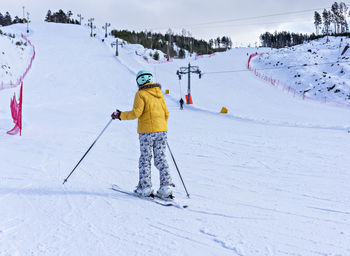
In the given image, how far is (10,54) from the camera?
90.3 feet

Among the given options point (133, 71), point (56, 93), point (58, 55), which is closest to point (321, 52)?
point (133, 71)

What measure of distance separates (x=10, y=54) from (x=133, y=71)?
11916 mm

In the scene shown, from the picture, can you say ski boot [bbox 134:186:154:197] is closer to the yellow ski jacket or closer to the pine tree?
the yellow ski jacket

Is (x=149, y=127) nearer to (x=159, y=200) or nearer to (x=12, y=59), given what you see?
(x=159, y=200)

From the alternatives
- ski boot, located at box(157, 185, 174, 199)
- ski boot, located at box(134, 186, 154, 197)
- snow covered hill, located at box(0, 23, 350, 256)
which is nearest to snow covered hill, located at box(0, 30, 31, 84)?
snow covered hill, located at box(0, 23, 350, 256)

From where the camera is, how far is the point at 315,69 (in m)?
37.7

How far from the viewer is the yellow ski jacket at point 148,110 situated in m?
3.58

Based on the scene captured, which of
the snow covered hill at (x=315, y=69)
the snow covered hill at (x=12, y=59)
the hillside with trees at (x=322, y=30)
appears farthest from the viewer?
the hillside with trees at (x=322, y=30)

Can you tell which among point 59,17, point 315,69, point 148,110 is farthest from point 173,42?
point 148,110

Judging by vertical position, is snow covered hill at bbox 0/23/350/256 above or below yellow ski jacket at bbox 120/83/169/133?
below

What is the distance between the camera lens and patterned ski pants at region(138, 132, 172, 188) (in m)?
3.67

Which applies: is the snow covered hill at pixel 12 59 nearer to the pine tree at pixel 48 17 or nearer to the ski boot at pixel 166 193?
the ski boot at pixel 166 193

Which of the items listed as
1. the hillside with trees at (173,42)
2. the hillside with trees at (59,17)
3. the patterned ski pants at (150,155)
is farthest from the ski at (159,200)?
the hillside with trees at (59,17)

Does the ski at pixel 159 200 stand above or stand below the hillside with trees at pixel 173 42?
below
